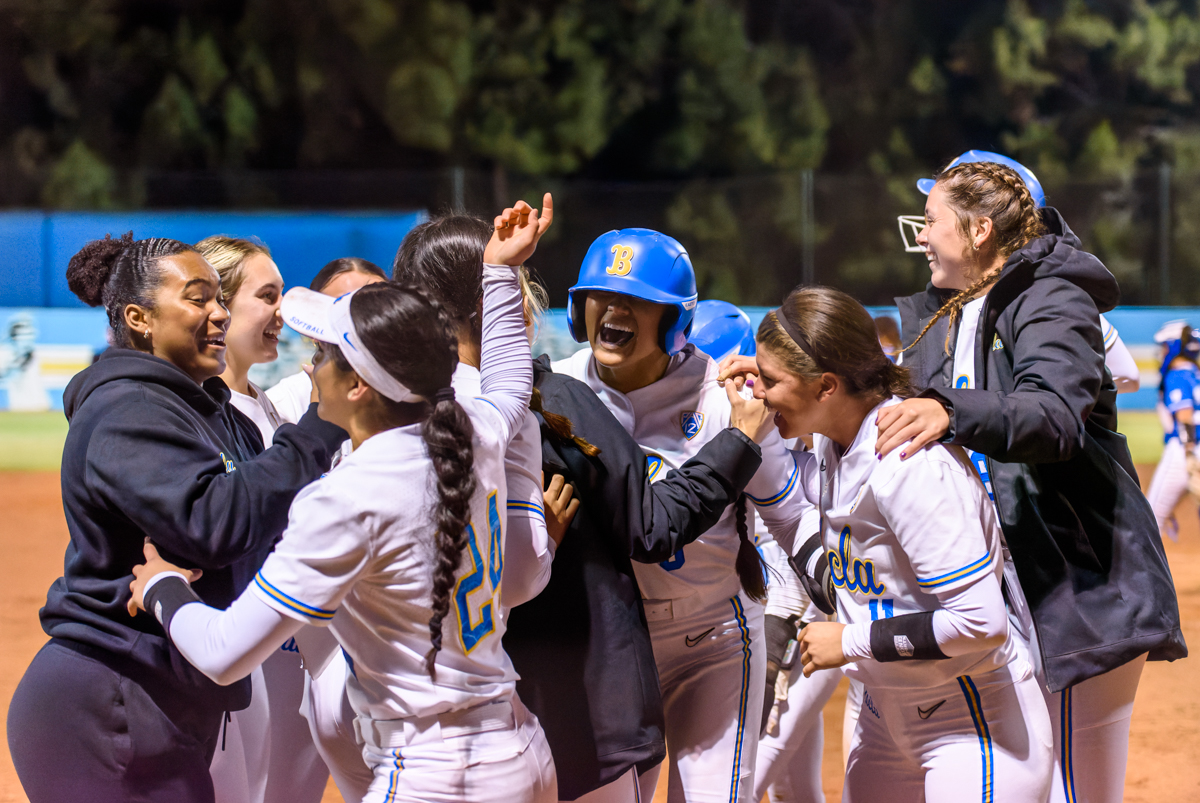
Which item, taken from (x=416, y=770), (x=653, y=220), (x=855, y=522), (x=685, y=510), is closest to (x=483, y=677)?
(x=416, y=770)

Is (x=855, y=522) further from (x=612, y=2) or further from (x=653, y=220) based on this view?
(x=612, y=2)

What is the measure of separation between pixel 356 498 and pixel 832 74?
883 inches

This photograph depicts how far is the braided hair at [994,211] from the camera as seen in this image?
2.79m

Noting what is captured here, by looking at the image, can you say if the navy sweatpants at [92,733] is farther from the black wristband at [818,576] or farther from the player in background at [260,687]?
the black wristband at [818,576]

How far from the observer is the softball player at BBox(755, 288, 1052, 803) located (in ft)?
7.19

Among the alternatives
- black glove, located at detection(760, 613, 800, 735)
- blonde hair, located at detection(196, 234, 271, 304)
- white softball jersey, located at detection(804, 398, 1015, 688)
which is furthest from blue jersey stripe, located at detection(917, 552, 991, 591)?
blonde hair, located at detection(196, 234, 271, 304)

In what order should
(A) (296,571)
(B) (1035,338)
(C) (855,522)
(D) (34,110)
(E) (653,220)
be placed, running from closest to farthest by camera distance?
(A) (296,571) < (C) (855,522) < (B) (1035,338) < (E) (653,220) < (D) (34,110)

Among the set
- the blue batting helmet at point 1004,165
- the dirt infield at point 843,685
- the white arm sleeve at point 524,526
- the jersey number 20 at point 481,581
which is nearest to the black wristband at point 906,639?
the white arm sleeve at point 524,526

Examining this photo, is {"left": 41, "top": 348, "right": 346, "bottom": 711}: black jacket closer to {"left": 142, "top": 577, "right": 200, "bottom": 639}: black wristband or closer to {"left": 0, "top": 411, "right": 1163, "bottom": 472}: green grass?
{"left": 142, "top": 577, "right": 200, "bottom": 639}: black wristband

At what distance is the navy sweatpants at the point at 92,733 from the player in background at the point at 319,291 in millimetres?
1419

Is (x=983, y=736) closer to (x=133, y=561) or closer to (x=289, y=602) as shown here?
(x=289, y=602)

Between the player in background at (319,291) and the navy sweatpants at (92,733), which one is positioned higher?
the player in background at (319,291)

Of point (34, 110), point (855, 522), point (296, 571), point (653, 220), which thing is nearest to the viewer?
point (296, 571)

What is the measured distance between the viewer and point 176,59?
2162 cm
